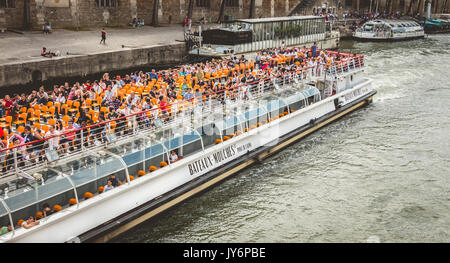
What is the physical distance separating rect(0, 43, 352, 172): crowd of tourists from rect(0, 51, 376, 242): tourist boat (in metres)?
0.27

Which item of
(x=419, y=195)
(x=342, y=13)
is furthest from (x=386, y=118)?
(x=342, y=13)

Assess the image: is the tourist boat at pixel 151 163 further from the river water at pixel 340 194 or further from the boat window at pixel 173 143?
the river water at pixel 340 194

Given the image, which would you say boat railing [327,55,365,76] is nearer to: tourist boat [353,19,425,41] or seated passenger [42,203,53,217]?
seated passenger [42,203,53,217]

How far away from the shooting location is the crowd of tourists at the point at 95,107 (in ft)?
36.0

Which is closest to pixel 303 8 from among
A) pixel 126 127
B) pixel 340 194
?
pixel 340 194

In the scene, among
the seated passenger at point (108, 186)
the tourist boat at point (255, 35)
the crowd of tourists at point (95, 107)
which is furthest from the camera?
the tourist boat at point (255, 35)

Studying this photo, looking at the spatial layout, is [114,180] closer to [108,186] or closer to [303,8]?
[108,186]

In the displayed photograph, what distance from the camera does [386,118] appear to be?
21094 mm

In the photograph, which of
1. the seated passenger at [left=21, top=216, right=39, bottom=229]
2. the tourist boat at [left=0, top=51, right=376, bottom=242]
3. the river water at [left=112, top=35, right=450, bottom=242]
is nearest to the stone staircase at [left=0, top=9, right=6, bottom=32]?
the tourist boat at [left=0, top=51, right=376, bottom=242]

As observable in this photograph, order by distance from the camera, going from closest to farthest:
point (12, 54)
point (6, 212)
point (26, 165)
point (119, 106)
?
point (6, 212), point (26, 165), point (119, 106), point (12, 54)

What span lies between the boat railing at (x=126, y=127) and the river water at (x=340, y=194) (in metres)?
2.33

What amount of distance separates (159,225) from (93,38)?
2328 centimetres

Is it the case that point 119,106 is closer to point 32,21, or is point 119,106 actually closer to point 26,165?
point 26,165

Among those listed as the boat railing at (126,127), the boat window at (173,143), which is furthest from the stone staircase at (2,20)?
the boat window at (173,143)
